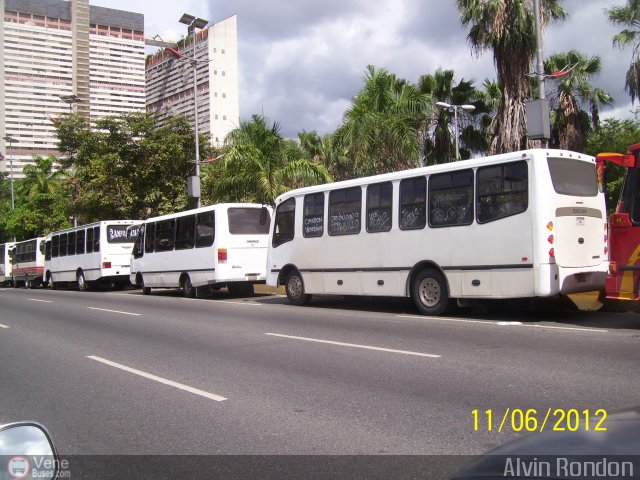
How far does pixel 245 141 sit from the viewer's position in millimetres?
22859

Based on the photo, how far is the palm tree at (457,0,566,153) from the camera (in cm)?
1970

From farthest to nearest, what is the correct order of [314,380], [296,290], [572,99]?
[572,99] < [296,290] < [314,380]

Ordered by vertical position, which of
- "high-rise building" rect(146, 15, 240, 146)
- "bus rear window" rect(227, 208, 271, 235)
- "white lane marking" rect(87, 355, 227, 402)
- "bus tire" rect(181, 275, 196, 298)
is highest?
"high-rise building" rect(146, 15, 240, 146)

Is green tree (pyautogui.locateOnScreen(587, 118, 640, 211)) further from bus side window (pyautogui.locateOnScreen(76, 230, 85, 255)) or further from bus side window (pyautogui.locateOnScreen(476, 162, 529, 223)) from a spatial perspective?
bus side window (pyautogui.locateOnScreen(76, 230, 85, 255))

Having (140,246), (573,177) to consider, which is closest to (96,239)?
(140,246)

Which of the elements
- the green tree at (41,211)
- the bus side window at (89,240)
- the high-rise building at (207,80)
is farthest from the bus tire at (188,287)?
the green tree at (41,211)

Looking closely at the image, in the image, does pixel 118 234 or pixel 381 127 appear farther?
pixel 118 234

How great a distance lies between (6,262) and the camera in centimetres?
4047

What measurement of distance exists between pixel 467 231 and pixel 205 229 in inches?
373

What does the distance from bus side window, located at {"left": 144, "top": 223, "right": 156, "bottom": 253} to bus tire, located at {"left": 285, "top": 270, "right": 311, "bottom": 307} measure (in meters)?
7.59

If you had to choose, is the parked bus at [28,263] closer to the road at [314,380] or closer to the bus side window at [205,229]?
the bus side window at [205,229]

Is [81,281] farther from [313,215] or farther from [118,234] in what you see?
[313,215]

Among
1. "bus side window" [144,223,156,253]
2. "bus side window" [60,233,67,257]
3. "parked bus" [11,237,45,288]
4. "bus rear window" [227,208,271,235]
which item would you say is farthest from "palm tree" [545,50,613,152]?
"parked bus" [11,237,45,288]

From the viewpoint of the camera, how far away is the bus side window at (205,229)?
698 inches
